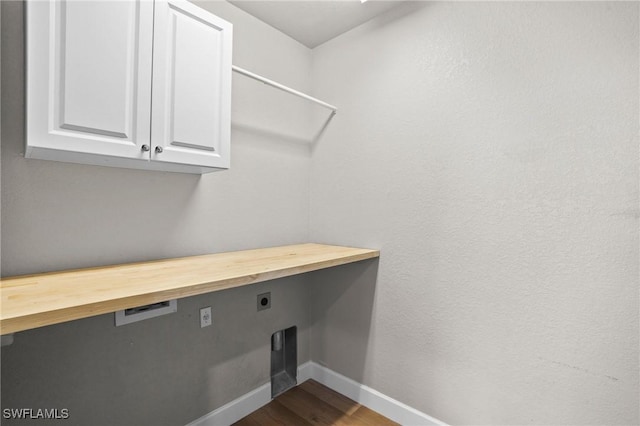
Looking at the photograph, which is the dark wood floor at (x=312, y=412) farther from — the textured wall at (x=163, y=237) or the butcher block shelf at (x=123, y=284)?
the butcher block shelf at (x=123, y=284)

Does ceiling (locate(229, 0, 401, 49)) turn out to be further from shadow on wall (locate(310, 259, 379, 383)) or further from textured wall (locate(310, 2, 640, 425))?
shadow on wall (locate(310, 259, 379, 383))

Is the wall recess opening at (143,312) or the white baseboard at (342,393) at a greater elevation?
the wall recess opening at (143,312)

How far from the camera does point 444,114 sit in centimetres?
165

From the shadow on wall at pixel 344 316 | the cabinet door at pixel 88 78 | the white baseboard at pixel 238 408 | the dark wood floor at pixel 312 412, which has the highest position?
the cabinet door at pixel 88 78

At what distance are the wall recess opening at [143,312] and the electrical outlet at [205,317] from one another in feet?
0.51

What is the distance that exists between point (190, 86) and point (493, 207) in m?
1.51

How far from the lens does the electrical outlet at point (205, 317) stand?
1.65m

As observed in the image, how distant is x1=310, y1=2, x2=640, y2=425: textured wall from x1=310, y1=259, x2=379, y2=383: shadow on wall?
0.02 m

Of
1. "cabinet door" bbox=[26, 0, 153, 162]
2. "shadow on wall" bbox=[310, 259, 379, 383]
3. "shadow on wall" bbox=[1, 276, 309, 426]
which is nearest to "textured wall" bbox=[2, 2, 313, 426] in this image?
"shadow on wall" bbox=[1, 276, 309, 426]

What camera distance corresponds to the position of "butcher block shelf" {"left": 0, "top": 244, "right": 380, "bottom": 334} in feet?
2.50

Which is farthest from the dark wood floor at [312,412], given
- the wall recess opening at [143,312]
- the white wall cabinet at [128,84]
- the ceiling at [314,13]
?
the ceiling at [314,13]

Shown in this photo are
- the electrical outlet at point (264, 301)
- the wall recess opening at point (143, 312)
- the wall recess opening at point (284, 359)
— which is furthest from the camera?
the wall recess opening at point (284, 359)

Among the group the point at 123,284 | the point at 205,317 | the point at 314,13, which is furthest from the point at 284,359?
the point at 314,13

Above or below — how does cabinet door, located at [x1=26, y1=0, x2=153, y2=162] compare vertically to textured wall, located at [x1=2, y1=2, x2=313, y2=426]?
above
